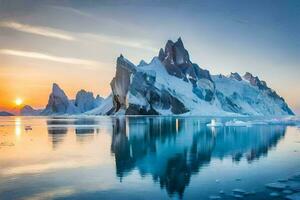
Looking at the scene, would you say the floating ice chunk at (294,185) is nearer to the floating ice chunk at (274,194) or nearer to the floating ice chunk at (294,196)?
the floating ice chunk at (294,196)

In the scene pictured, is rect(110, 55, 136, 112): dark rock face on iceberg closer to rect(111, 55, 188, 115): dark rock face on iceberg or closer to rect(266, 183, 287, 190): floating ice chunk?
rect(111, 55, 188, 115): dark rock face on iceberg

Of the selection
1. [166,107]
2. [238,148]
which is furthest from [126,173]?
[166,107]

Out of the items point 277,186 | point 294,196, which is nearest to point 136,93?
point 277,186

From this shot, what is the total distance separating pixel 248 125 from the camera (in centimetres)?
7962

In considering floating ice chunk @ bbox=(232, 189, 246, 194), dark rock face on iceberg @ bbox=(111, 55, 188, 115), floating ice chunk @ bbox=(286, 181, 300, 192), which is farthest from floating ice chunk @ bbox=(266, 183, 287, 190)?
dark rock face on iceberg @ bbox=(111, 55, 188, 115)

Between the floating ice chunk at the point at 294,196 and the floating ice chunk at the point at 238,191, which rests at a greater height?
the floating ice chunk at the point at 294,196

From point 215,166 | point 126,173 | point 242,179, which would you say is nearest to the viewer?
point 242,179

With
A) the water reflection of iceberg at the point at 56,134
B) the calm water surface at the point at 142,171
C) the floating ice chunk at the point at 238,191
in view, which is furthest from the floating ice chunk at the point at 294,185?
the water reflection of iceberg at the point at 56,134

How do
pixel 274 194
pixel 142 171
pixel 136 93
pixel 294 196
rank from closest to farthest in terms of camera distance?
pixel 294 196, pixel 274 194, pixel 142 171, pixel 136 93

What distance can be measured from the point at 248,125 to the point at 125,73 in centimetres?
12078

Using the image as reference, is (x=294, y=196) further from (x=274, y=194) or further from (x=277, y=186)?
(x=277, y=186)

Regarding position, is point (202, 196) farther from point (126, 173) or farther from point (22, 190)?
point (22, 190)

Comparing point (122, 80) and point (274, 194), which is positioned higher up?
point (122, 80)

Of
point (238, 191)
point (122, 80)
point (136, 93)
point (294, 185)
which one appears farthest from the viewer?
point (122, 80)
